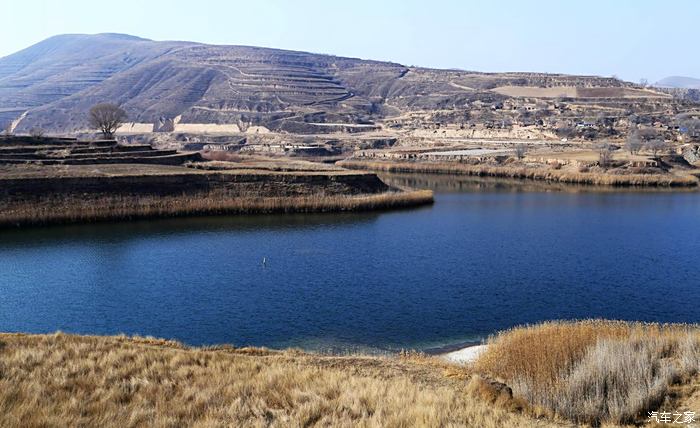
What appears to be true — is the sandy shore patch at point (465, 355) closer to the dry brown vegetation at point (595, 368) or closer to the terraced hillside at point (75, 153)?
the dry brown vegetation at point (595, 368)

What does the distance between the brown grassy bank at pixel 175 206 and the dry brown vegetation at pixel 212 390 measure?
1204 inches

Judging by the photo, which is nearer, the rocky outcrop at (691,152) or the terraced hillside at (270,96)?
the rocky outcrop at (691,152)

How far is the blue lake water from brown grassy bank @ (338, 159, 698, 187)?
20896mm

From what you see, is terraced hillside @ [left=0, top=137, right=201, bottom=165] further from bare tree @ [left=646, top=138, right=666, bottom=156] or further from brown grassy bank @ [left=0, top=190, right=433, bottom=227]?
bare tree @ [left=646, top=138, right=666, bottom=156]

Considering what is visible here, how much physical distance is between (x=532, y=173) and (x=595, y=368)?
68.6 metres

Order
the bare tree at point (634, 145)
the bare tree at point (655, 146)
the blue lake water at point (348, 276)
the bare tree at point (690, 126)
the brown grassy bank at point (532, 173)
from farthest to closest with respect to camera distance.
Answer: the bare tree at point (690, 126) < the bare tree at point (655, 146) < the bare tree at point (634, 145) < the brown grassy bank at point (532, 173) < the blue lake water at point (348, 276)

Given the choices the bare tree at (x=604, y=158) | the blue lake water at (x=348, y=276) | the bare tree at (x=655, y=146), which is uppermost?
the bare tree at (x=655, y=146)

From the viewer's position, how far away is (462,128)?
123688 mm

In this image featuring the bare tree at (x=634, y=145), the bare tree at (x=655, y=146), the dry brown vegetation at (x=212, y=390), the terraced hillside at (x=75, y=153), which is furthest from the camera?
the bare tree at (x=655, y=146)

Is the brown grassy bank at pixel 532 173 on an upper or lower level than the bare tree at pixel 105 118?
lower

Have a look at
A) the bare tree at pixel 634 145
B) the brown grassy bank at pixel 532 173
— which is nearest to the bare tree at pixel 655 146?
the bare tree at pixel 634 145

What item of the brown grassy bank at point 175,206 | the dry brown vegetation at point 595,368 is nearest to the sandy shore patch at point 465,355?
the dry brown vegetation at point 595,368

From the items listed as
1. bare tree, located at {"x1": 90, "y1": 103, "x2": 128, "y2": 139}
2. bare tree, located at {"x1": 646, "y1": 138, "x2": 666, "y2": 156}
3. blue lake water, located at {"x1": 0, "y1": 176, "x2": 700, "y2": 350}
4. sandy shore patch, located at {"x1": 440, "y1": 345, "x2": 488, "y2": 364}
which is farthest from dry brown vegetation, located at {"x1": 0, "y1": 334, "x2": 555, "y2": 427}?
bare tree, located at {"x1": 646, "y1": 138, "x2": 666, "y2": 156}

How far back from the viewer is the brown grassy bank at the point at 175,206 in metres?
44.5
